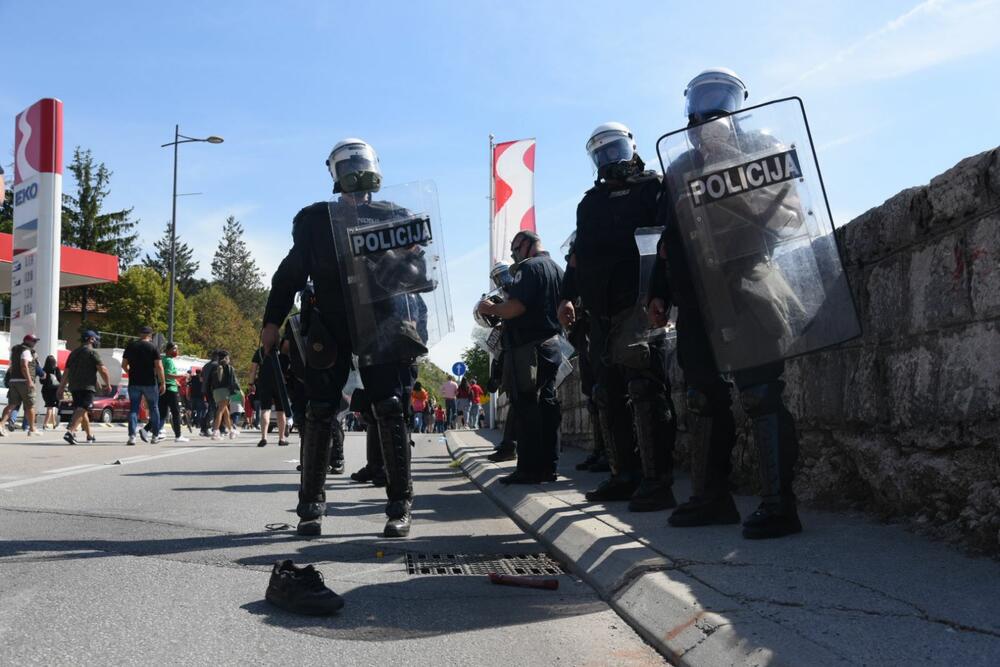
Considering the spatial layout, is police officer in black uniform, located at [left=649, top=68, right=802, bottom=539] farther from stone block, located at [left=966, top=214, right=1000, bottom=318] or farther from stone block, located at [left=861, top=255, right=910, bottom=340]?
stone block, located at [left=966, top=214, right=1000, bottom=318]

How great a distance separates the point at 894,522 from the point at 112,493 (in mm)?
5215

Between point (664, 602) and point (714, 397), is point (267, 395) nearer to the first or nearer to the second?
point (714, 397)

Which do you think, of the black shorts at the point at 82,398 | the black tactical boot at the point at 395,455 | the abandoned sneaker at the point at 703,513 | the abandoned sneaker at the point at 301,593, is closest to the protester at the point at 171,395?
the black shorts at the point at 82,398

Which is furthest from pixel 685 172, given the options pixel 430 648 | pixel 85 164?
pixel 85 164

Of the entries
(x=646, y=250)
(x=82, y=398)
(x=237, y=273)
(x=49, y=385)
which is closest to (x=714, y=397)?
(x=646, y=250)

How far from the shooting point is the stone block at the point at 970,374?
11.5 ft

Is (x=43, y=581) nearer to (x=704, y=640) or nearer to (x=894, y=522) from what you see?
(x=704, y=640)

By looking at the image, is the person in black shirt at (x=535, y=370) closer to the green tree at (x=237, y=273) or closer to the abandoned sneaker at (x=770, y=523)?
the abandoned sneaker at (x=770, y=523)

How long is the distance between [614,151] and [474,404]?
23.4 meters

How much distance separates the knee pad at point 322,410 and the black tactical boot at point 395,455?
0.23 metres

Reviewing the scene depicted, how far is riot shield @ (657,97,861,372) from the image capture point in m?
3.91

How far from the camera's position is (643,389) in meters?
5.09

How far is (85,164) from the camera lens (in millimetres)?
74500

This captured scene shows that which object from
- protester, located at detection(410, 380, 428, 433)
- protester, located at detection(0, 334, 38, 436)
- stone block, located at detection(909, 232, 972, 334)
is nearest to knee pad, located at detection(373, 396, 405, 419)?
stone block, located at detection(909, 232, 972, 334)
